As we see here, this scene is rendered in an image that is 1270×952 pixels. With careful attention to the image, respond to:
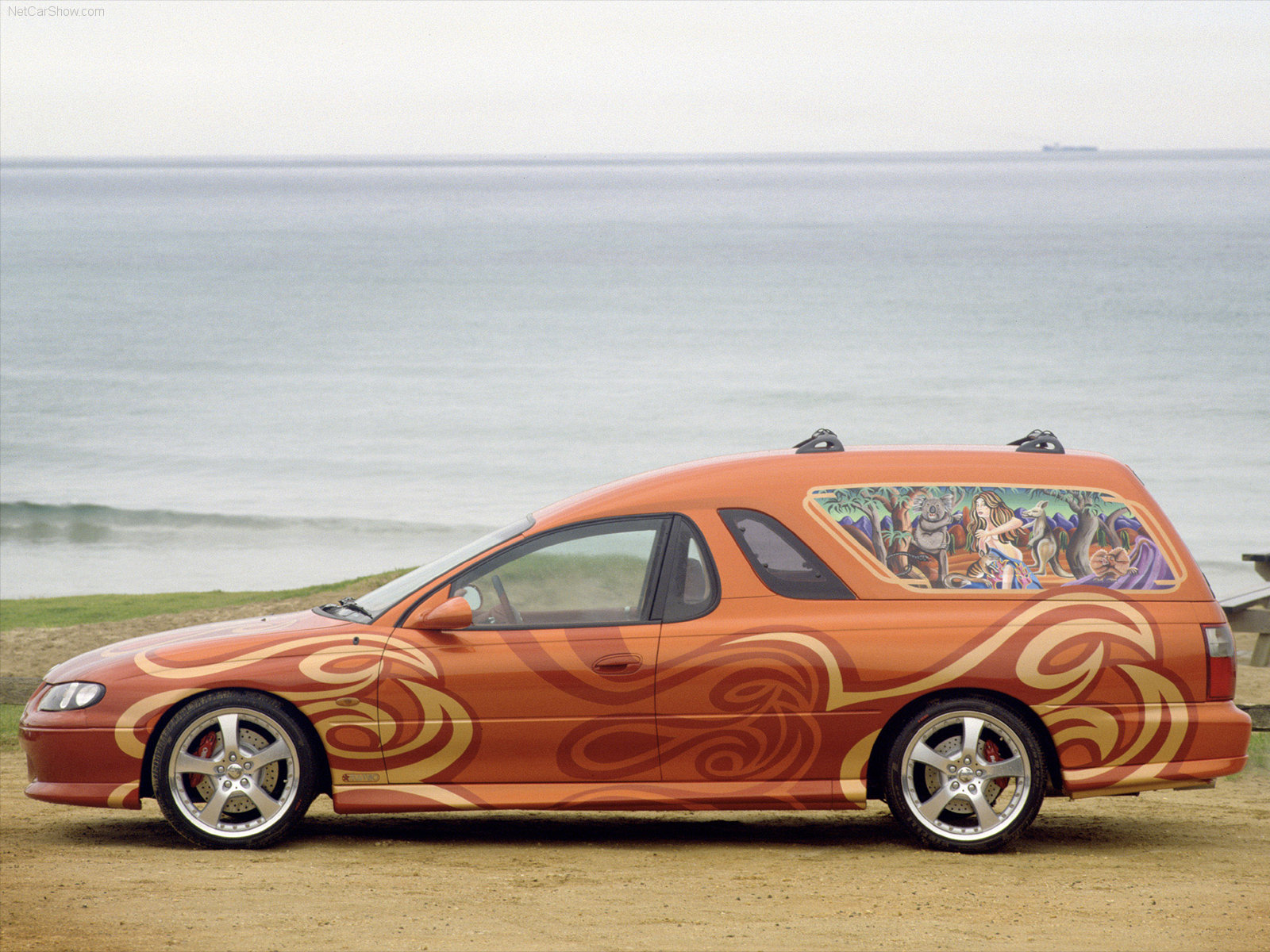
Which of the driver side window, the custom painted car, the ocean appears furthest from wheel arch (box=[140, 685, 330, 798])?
the ocean

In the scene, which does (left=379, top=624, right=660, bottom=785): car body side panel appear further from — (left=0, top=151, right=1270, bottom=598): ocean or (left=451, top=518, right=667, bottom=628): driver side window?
(left=0, top=151, right=1270, bottom=598): ocean

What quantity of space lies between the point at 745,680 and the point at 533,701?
903 millimetres

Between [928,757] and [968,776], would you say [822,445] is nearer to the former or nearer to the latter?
[928,757]

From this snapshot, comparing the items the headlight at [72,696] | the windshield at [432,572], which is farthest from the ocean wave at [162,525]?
the headlight at [72,696]

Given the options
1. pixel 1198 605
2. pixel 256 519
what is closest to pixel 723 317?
pixel 256 519

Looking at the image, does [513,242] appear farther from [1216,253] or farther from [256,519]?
[256,519]

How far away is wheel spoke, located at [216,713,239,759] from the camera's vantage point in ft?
21.2

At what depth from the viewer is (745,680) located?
637cm

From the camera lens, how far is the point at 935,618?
641 centimetres

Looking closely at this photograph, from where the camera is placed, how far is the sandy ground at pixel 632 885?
5.26 metres

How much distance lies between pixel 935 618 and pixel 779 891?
4.45 ft

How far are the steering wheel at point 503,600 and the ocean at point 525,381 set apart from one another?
24.9 meters

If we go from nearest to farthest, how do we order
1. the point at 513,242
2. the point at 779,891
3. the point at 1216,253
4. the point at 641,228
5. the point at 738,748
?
the point at 779,891, the point at 738,748, the point at 1216,253, the point at 513,242, the point at 641,228

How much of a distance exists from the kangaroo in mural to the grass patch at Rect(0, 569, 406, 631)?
9.89 m
